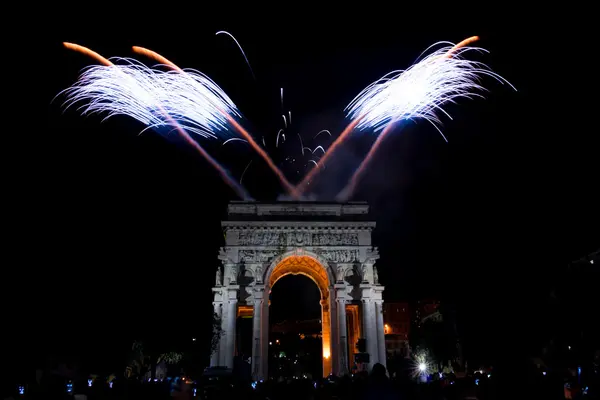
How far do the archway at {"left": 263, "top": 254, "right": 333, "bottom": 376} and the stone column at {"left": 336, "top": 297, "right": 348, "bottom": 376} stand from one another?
1604 millimetres

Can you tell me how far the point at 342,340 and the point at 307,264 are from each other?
9.85 meters

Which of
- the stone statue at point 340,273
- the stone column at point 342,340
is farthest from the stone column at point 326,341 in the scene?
the stone statue at point 340,273

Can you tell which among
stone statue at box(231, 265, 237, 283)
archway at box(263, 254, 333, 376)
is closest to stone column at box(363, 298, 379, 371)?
archway at box(263, 254, 333, 376)

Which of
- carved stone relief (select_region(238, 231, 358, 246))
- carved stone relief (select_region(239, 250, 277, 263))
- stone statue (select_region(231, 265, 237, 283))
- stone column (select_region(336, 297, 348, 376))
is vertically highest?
carved stone relief (select_region(238, 231, 358, 246))

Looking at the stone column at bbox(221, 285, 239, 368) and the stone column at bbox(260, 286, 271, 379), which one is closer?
the stone column at bbox(221, 285, 239, 368)

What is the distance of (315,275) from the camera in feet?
169

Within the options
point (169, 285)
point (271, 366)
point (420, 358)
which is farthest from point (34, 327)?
point (420, 358)

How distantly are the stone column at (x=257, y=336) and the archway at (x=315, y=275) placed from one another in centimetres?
87

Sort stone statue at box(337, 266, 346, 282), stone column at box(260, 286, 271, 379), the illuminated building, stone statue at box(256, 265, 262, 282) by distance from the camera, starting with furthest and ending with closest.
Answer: the illuminated building, stone statue at box(337, 266, 346, 282), stone statue at box(256, 265, 262, 282), stone column at box(260, 286, 271, 379)

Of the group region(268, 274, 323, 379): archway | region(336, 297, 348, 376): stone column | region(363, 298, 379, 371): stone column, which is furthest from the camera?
region(268, 274, 323, 379): archway

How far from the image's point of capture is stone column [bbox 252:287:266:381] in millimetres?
40781

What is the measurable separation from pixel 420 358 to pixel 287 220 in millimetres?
36071

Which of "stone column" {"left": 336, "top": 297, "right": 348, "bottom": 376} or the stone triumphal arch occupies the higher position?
the stone triumphal arch

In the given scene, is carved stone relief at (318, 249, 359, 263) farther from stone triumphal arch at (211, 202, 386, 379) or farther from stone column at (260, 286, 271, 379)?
stone column at (260, 286, 271, 379)
